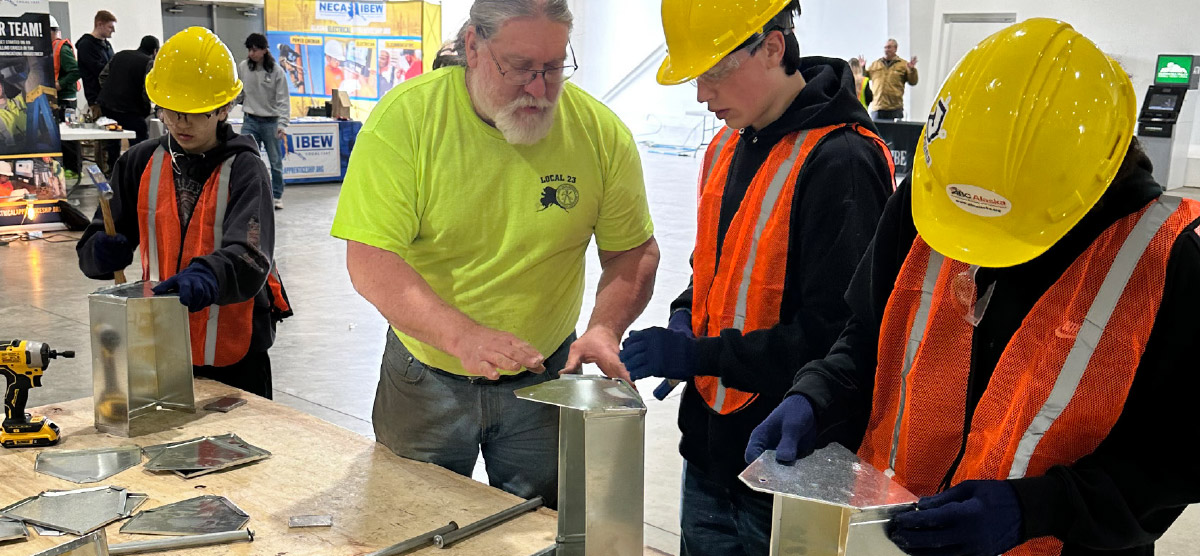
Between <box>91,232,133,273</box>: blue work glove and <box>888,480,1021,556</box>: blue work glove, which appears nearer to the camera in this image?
<box>888,480,1021,556</box>: blue work glove

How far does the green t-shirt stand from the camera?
1732mm

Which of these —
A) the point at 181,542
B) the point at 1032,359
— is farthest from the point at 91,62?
the point at 1032,359

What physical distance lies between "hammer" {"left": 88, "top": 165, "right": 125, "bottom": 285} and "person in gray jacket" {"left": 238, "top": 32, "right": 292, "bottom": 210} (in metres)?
6.35

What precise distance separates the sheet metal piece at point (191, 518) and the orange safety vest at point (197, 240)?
746 mm

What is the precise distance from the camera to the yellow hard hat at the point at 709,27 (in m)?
1.66

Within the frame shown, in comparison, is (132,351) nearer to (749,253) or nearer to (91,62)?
(749,253)

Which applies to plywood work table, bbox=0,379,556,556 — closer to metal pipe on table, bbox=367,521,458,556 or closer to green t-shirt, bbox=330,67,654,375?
metal pipe on table, bbox=367,521,458,556

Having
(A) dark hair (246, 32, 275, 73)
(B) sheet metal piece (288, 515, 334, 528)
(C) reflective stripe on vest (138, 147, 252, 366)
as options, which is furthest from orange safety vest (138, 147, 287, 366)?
(A) dark hair (246, 32, 275, 73)

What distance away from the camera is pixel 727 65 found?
5.56ft

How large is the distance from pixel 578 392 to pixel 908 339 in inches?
19.0

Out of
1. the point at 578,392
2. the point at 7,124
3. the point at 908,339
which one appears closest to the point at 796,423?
the point at 908,339

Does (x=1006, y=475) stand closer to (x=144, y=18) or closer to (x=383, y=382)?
(x=383, y=382)

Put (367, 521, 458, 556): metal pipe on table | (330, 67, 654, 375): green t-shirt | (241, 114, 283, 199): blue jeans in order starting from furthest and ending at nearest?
1. (241, 114, 283, 199): blue jeans
2. (330, 67, 654, 375): green t-shirt
3. (367, 521, 458, 556): metal pipe on table

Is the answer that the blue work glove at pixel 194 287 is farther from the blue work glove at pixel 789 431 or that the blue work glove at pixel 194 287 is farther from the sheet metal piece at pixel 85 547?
the blue work glove at pixel 789 431
